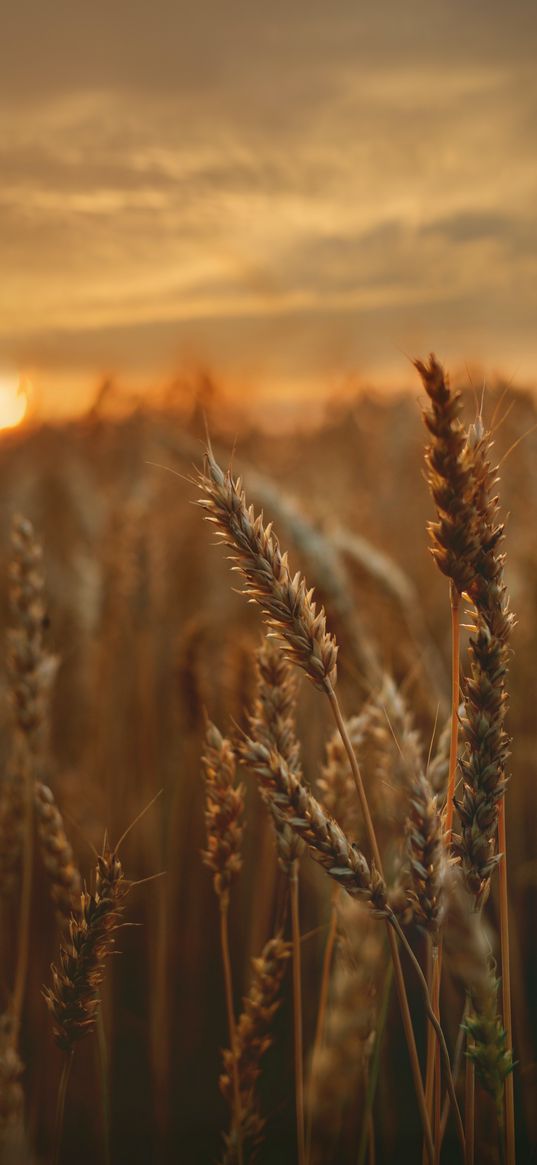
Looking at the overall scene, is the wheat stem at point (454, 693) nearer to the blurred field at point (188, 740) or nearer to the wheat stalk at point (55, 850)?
the blurred field at point (188, 740)

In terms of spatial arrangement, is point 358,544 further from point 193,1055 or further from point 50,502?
point 50,502

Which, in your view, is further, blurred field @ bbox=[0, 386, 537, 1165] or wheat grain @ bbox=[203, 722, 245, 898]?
blurred field @ bbox=[0, 386, 537, 1165]

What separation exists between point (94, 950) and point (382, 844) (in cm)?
132

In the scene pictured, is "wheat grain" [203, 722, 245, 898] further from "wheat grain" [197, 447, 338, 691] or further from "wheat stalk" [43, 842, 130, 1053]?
"wheat grain" [197, 447, 338, 691]

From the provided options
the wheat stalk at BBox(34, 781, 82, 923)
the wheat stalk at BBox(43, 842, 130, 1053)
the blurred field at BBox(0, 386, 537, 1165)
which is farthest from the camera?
the blurred field at BBox(0, 386, 537, 1165)

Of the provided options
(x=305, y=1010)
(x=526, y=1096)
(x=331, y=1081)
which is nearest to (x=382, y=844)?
(x=305, y=1010)

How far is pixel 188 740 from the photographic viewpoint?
6.37 feet

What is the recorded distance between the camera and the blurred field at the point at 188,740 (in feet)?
5.35

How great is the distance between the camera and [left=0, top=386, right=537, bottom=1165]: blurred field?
1.63 m

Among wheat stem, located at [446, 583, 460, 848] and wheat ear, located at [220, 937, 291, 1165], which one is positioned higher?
wheat stem, located at [446, 583, 460, 848]

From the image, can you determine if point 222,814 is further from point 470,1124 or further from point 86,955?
point 470,1124

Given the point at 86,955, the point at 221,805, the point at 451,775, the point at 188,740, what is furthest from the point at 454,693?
the point at 188,740

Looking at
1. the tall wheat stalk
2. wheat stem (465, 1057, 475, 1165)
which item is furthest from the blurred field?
wheat stem (465, 1057, 475, 1165)

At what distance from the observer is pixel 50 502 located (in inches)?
171
